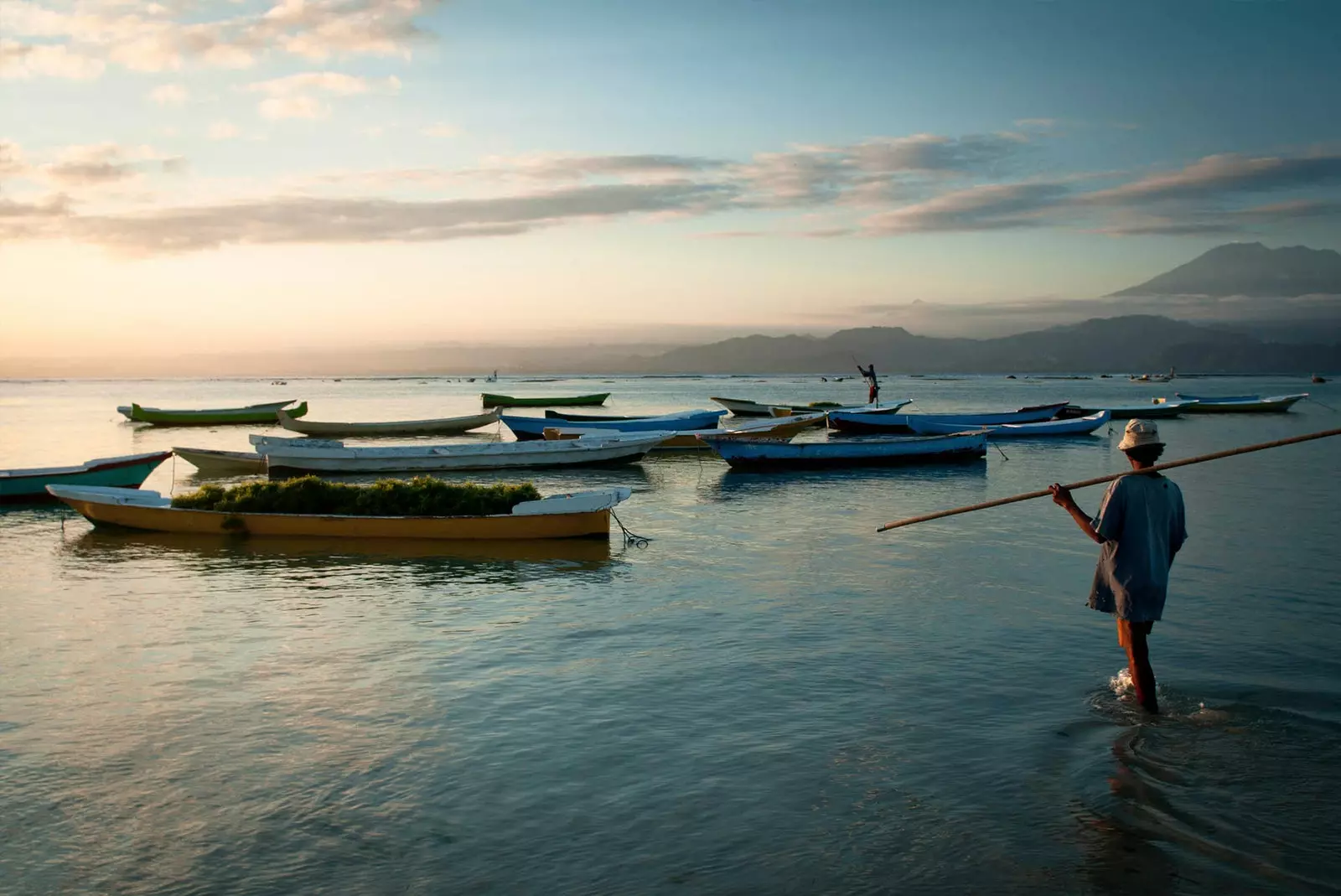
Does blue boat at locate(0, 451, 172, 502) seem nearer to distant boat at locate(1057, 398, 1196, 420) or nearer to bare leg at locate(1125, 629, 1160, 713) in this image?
bare leg at locate(1125, 629, 1160, 713)

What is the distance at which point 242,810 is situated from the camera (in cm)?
685

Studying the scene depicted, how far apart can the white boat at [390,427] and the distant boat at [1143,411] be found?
104 ft

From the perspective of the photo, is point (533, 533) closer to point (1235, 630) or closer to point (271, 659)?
point (271, 659)

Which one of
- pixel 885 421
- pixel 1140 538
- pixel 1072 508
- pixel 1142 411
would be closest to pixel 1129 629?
pixel 1140 538

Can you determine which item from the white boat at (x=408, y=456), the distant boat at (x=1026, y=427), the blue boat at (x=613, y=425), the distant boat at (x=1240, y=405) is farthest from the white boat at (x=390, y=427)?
the distant boat at (x=1240, y=405)

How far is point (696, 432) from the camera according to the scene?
35.6 m

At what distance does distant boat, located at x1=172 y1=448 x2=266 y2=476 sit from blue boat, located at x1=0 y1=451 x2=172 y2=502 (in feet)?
19.1

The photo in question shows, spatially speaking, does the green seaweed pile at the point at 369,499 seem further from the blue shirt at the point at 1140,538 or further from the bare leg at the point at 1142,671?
the blue shirt at the point at 1140,538

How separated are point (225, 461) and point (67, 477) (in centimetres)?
749

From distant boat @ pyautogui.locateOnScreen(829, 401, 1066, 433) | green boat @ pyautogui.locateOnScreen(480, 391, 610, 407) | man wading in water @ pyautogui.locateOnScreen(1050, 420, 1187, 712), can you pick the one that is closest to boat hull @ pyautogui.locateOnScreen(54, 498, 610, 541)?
man wading in water @ pyautogui.locateOnScreen(1050, 420, 1187, 712)

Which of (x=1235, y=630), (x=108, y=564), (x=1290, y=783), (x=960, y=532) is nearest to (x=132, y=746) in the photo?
(x=1290, y=783)

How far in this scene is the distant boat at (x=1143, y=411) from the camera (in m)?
55.1

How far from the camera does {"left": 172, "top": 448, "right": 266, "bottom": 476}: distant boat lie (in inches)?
1241

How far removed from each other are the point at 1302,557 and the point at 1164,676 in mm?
9004
